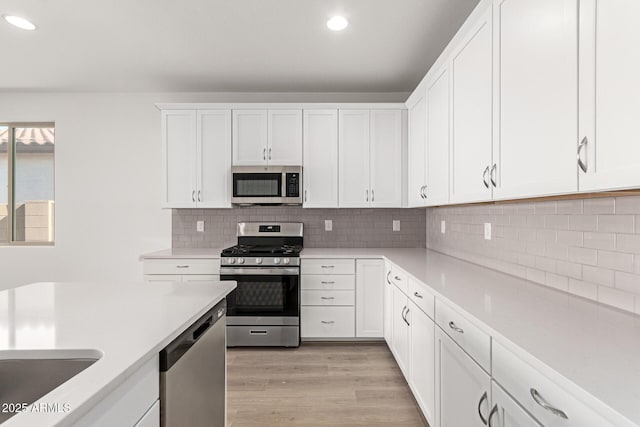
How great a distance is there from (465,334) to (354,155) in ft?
8.37

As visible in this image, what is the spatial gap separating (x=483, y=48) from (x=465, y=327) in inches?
53.7

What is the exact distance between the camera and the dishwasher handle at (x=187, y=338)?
3.73ft

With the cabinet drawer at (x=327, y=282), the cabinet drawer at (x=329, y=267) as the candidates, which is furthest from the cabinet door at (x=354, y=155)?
the cabinet drawer at (x=327, y=282)

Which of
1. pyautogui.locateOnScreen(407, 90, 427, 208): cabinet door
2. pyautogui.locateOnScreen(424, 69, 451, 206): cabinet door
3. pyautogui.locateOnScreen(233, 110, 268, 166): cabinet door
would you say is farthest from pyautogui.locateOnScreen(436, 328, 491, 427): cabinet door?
pyautogui.locateOnScreen(233, 110, 268, 166): cabinet door

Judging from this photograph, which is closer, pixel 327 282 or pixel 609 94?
pixel 609 94

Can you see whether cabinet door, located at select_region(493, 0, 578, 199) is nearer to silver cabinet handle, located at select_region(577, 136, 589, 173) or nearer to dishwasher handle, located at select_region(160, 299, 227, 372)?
silver cabinet handle, located at select_region(577, 136, 589, 173)

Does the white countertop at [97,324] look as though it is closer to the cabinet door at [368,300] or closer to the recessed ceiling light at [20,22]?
the cabinet door at [368,300]

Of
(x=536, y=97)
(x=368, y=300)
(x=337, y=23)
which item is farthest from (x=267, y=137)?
(x=536, y=97)

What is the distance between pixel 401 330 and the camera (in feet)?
9.07

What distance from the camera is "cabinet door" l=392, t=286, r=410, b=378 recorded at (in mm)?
2584

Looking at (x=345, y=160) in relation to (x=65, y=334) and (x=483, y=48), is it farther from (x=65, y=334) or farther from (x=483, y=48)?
(x=65, y=334)

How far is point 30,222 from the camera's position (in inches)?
170

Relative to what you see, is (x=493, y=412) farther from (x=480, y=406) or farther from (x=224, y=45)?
(x=224, y=45)

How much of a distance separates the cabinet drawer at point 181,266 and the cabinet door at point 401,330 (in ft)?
5.46
